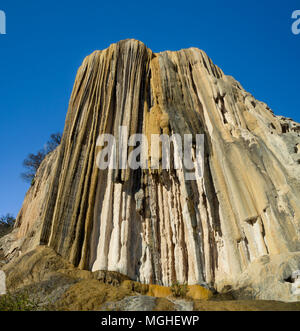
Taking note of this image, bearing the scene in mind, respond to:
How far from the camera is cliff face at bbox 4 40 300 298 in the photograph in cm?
882

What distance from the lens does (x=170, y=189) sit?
10.5 m

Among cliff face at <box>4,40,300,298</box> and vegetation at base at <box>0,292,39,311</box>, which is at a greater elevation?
cliff face at <box>4,40,300,298</box>

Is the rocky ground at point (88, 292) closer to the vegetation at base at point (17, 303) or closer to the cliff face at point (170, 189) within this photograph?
the vegetation at base at point (17, 303)

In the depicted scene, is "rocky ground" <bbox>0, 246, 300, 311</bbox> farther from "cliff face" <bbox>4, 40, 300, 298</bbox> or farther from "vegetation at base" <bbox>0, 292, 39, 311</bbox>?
"cliff face" <bbox>4, 40, 300, 298</bbox>

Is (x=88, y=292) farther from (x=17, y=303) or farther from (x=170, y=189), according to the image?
(x=170, y=189)

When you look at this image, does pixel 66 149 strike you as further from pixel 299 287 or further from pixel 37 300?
pixel 299 287

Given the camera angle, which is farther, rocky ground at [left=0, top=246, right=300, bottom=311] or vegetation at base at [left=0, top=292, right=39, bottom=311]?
rocky ground at [left=0, top=246, right=300, bottom=311]

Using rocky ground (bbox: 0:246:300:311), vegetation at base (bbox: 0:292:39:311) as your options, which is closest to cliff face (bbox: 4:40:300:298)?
rocky ground (bbox: 0:246:300:311)

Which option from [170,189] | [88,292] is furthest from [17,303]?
[170,189]

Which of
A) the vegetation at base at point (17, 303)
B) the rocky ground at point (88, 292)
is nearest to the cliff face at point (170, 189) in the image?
the rocky ground at point (88, 292)

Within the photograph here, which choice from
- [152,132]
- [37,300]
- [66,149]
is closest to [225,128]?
[152,132]

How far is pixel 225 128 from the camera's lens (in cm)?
1112

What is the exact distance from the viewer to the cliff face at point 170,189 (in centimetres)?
882

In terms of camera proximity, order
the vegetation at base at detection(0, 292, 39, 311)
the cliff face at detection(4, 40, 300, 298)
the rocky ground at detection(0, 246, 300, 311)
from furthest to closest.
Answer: the cliff face at detection(4, 40, 300, 298)
the rocky ground at detection(0, 246, 300, 311)
the vegetation at base at detection(0, 292, 39, 311)
